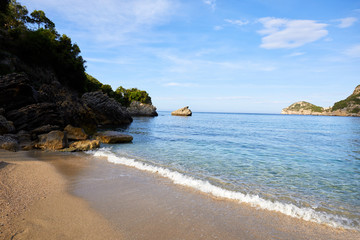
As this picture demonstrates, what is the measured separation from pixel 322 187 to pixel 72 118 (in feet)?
76.7

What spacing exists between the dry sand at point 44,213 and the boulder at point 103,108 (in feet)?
104

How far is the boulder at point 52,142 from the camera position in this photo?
13461 millimetres

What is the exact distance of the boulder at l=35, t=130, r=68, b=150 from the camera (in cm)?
1346

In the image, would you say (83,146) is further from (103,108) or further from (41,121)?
(103,108)

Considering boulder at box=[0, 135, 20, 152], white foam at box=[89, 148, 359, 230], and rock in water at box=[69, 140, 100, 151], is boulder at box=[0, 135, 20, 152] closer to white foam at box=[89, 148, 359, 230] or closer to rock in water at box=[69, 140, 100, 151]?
rock in water at box=[69, 140, 100, 151]

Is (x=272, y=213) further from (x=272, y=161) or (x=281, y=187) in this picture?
(x=272, y=161)

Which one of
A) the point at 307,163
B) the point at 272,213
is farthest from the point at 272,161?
the point at 272,213

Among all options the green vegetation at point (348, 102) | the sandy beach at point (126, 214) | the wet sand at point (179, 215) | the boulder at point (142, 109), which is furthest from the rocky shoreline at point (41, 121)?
the green vegetation at point (348, 102)

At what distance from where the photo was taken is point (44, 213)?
446 cm

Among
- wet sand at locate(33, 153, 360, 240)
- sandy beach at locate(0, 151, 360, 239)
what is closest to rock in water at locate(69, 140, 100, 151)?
sandy beach at locate(0, 151, 360, 239)

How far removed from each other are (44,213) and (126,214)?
5.95ft

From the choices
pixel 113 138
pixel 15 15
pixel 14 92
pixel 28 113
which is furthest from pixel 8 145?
pixel 15 15

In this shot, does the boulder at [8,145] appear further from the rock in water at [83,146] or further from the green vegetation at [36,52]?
the green vegetation at [36,52]

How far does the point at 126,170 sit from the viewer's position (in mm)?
9023
